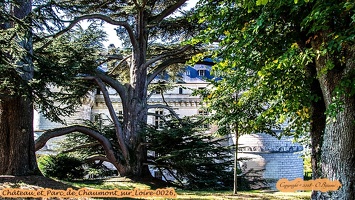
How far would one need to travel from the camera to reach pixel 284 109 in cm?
613

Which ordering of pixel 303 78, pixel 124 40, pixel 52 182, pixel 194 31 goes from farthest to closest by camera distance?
1. pixel 124 40
2. pixel 194 31
3. pixel 52 182
4. pixel 303 78

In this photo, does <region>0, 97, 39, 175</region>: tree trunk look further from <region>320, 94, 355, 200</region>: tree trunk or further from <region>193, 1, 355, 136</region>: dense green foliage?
<region>320, 94, 355, 200</region>: tree trunk

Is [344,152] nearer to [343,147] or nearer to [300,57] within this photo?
Answer: [343,147]

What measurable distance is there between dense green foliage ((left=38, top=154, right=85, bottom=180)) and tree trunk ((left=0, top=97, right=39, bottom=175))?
431cm

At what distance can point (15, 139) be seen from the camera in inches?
272

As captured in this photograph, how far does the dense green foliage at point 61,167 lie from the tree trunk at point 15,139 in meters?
4.31

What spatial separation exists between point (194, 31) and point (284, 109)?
659cm

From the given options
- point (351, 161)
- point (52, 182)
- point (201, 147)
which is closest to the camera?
point (351, 161)

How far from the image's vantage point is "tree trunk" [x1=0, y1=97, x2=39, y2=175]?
6.81m

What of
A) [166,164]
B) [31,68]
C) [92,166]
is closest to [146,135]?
[166,164]

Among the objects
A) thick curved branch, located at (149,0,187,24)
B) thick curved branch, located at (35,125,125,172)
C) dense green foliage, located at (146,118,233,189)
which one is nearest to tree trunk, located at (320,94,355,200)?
dense green foliage, located at (146,118,233,189)

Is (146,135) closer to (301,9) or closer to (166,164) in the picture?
(166,164)

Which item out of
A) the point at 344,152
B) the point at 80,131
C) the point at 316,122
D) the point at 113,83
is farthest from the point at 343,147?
the point at 113,83

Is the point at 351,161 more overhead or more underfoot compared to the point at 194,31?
more underfoot
